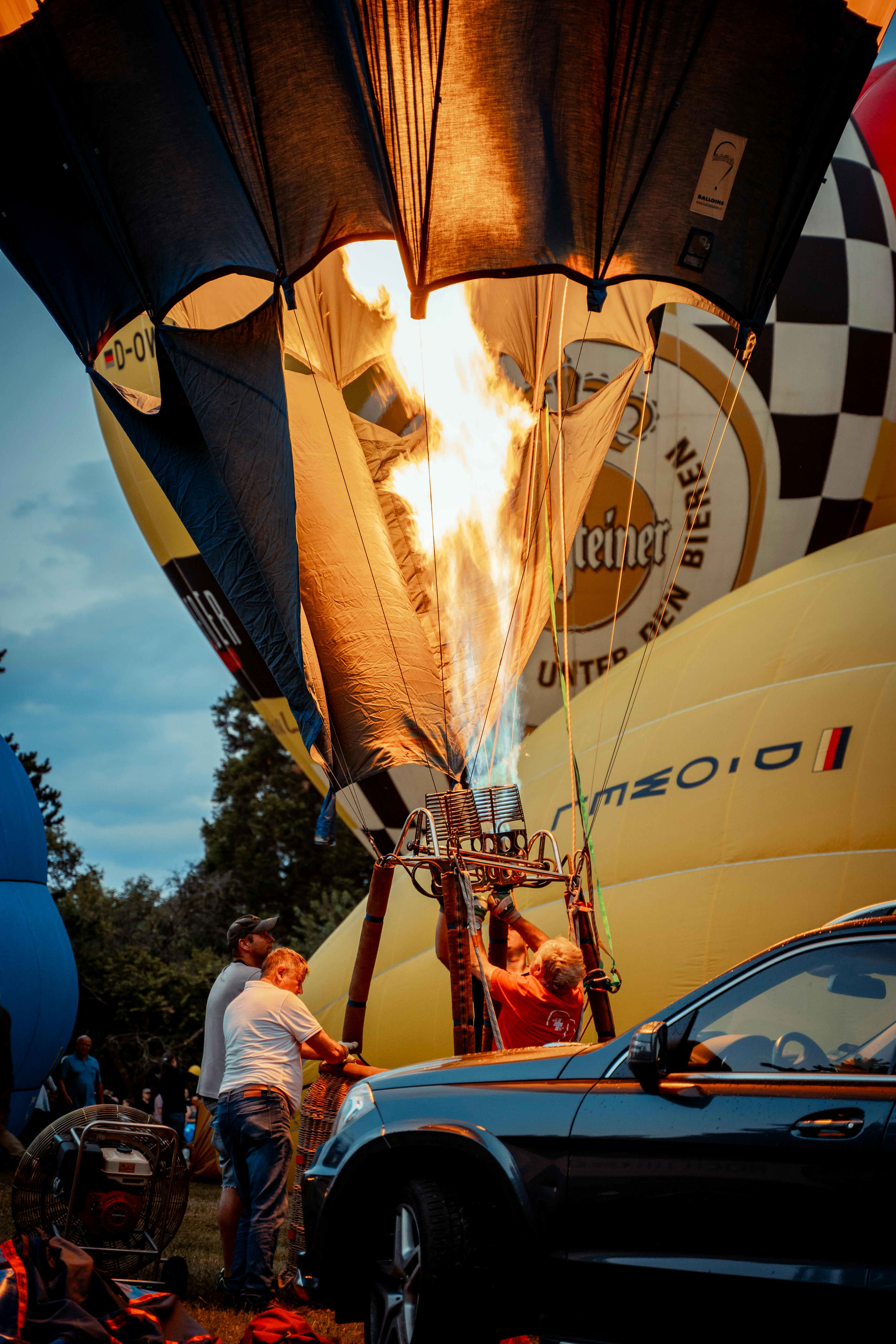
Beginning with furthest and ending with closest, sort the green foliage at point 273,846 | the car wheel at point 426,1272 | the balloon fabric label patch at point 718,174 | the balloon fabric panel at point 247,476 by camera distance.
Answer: the green foliage at point 273,846 → the balloon fabric panel at point 247,476 → the balloon fabric label patch at point 718,174 → the car wheel at point 426,1272

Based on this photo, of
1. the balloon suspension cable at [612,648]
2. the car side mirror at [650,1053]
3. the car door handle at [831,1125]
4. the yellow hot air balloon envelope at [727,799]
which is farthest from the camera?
the balloon suspension cable at [612,648]

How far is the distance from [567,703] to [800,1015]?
3.04m

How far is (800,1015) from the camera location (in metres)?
2.82

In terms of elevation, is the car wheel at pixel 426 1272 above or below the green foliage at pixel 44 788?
below

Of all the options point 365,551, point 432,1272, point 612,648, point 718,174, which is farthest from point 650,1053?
point 612,648

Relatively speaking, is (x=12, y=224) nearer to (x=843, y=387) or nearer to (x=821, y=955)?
(x=821, y=955)

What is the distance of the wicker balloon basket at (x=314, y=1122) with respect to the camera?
474 cm

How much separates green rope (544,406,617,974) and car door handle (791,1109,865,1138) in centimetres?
255

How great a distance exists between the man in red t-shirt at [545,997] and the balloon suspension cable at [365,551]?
4.86ft

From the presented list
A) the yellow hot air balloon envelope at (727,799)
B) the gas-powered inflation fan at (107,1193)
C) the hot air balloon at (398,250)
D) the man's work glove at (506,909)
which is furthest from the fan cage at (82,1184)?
the yellow hot air balloon envelope at (727,799)

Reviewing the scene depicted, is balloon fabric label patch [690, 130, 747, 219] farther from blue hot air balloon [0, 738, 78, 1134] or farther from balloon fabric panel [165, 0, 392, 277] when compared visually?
blue hot air balloon [0, 738, 78, 1134]

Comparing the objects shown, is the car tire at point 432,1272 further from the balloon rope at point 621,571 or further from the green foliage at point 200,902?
the green foliage at point 200,902

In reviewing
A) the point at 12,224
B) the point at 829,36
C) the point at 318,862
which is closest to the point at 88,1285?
the point at 12,224

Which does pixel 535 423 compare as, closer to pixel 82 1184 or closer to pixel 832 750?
pixel 832 750
